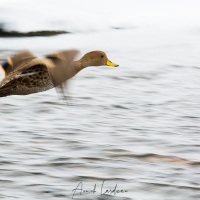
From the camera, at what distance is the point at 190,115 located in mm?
9172

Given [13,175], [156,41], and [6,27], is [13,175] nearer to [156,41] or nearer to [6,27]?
[6,27]

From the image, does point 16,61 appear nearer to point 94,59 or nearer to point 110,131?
point 94,59

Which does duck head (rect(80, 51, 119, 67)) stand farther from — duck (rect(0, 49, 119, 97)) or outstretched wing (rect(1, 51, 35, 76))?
outstretched wing (rect(1, 51, 35, 76))

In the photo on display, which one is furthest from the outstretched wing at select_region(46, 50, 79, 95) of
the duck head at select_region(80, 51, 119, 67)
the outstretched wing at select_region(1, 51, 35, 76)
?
the duck head at select_region(80, 51, 119, 67)

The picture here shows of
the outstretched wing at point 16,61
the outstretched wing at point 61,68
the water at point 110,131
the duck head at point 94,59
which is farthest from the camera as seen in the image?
the water at point 110,131

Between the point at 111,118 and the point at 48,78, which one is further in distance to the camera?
the point at 111,118

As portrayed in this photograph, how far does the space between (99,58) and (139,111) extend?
3187 millimetres

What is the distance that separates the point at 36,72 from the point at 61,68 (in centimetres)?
41

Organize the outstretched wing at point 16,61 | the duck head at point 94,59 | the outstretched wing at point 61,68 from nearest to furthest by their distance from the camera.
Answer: the outstretched wing at point 61,68
the outstretched wing at point 16,61
the duck head at point 94,59

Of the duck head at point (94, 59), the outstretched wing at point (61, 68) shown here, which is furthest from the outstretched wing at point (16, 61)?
the duck head at point (94, 59)

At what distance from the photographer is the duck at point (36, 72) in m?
4.77

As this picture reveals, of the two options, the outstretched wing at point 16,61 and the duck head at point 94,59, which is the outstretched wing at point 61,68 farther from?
the duck head at point 94,59

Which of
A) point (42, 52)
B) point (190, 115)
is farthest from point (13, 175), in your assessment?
point (42, 52)

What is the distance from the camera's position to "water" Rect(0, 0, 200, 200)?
6.84m
